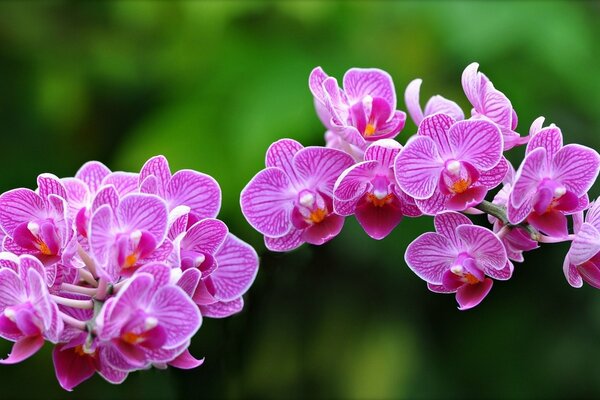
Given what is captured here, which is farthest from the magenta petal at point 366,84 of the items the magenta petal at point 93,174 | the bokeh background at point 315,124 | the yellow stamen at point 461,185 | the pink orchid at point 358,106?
the bokeh background at point 315,124

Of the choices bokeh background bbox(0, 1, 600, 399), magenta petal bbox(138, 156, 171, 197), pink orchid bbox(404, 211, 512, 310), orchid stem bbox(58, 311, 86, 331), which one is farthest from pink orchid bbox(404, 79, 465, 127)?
bokeh background bbox(0, 1, 600, 399)

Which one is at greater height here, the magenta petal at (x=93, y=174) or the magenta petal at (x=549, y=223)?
the magenta petal at (x=93, y=174)

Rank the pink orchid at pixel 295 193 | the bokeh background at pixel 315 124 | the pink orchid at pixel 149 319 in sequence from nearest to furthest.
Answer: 1. the pink orchid at pixel 149 319
2. the pink orchid at pixel 295 193
3. the bokeh background at pixel 315 124

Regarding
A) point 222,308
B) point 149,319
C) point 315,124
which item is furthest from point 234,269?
point 315,124

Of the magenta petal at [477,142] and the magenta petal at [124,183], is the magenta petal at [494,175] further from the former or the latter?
the magenta petal at [124,183]

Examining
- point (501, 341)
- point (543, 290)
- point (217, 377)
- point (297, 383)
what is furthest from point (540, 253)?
point (217, 377)

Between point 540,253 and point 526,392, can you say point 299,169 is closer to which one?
point 540,253

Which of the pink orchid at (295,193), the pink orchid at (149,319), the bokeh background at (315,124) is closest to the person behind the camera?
the pink orchid at (149,319)
